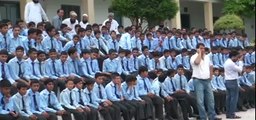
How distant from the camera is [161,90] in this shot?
11.1 m

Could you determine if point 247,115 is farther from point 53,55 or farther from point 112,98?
point 53,55

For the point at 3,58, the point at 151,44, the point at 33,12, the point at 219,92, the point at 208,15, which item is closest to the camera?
the point at 3,58

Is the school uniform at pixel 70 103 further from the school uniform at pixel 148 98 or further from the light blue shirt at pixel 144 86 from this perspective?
the light blue shirt at pixel 144 86

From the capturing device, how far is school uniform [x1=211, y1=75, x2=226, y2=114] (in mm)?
12141

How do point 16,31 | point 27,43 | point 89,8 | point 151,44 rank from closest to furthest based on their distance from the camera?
point 16,31, point 27,43, point 151,44, point 89,8

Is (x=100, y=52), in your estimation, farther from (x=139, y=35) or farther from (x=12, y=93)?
(x=12, y=93)

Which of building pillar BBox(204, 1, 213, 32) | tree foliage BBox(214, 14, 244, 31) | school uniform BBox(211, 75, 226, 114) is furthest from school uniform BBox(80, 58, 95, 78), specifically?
building pillar BBox(204, 1, 213, 32)

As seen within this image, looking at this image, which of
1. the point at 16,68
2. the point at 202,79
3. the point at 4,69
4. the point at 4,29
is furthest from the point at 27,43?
the point at 202,79

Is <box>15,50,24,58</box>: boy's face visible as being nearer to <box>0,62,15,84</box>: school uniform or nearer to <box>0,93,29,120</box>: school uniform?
<box>0,62,15,84</box>: school uniform

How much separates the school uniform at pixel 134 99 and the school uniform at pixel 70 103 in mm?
1369

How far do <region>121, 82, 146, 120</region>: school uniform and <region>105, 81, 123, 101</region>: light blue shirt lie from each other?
155 millimetres

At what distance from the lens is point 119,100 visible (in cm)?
1016

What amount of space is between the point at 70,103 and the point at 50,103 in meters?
0.45

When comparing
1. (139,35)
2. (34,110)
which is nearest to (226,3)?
(139,35)
